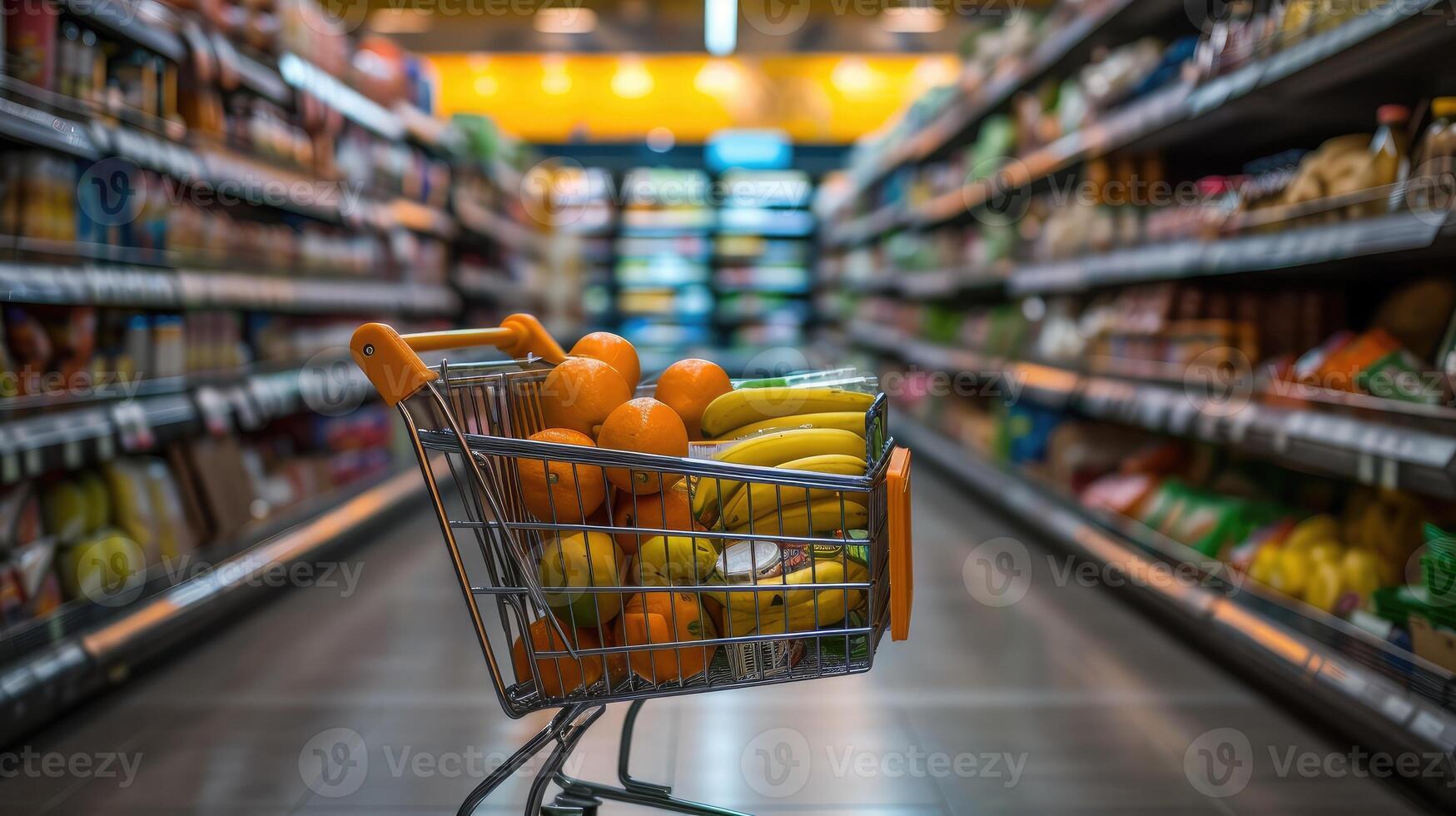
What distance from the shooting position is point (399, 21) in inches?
360

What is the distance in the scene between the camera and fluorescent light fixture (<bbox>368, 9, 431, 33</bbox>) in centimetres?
896

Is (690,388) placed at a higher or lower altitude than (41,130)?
lower

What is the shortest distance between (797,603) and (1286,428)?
5.36 feet

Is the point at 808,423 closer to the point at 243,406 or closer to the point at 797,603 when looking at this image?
the point at 797,603

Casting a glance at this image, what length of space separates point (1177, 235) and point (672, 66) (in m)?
9.13

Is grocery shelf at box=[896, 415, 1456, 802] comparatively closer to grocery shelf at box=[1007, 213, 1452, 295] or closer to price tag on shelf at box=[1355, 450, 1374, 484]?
price tag on shelf at box=[1355, 450, 1374, 484]

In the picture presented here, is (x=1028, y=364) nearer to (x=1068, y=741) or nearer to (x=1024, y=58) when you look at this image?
(x=1024, y=58)

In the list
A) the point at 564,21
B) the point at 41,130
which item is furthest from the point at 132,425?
the point at 564,21

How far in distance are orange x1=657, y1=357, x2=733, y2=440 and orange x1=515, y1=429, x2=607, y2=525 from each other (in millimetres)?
214

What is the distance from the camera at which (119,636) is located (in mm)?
2117

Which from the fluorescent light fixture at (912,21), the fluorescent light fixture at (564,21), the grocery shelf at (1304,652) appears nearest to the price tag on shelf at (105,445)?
the grocery shelf at (1304,652)

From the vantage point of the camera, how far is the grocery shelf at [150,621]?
186 centimetres

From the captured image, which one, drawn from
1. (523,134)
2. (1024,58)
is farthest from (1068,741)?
(523,134)

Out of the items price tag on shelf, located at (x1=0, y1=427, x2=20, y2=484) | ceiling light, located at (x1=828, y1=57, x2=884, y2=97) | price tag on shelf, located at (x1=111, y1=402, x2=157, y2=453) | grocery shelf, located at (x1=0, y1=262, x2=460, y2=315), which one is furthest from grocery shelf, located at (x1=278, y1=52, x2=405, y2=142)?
ceiling light, located at (x1=828, y1=57, x2=884, y2=97)
